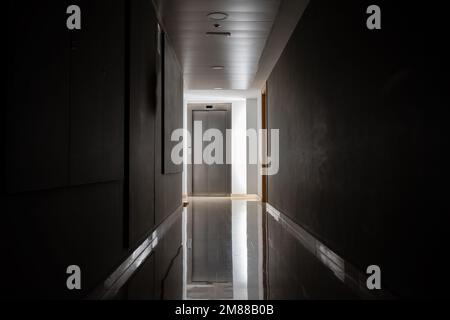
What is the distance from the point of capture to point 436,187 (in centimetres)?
244

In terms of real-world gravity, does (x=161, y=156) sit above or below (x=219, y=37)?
below

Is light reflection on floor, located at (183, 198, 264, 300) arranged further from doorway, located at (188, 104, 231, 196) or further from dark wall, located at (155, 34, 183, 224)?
doorway, located at (188, 104, 231, 196)

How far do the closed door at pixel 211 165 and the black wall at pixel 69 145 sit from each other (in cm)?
1044

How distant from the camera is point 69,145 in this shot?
2629 mm

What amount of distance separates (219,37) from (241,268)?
446cm

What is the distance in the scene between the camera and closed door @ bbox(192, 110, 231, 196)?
50.1ft

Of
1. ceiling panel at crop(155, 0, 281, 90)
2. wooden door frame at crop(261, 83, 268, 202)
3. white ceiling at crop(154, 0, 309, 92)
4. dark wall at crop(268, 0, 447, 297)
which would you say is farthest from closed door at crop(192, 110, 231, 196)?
dark wall at crop(268, 0, 447, 297)

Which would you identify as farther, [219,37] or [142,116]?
[219,37]

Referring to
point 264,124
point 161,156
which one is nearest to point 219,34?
point 161,156

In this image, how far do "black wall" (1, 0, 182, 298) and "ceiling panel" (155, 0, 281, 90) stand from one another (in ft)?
4.27

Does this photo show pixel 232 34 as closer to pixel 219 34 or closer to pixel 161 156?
pixel 219 34

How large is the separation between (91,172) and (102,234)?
75 cm
